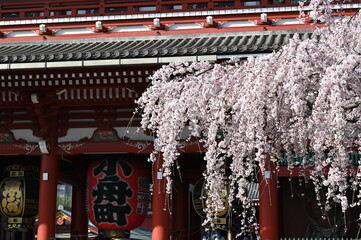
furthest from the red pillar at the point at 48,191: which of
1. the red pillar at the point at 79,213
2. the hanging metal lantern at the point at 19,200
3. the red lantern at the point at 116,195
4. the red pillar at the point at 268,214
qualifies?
the red pillar at the point at 268,214

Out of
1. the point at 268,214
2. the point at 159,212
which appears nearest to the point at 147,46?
the point at 159,212

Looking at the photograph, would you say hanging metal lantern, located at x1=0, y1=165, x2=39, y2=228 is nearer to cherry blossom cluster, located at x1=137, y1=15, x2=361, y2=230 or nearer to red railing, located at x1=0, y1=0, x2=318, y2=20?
red railing, located at x1=0, y1=0, x2=318, y2=20

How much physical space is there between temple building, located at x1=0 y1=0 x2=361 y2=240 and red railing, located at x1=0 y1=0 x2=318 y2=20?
0.02m

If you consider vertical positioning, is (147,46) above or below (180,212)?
above

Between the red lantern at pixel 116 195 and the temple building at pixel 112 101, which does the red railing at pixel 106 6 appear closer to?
the temple building at pixel 112 101

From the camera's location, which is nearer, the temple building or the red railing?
the temple building

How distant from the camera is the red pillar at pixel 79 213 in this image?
14.3 metres

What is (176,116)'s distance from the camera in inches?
253

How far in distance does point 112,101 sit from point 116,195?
1.76 m

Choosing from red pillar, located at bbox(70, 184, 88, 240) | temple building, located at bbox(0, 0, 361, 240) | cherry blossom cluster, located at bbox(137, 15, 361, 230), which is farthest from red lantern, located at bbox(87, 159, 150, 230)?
cherry blossom cluster, located at bbox(137, 15, 361, 230)

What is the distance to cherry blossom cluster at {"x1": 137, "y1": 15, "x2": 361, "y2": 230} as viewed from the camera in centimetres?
559

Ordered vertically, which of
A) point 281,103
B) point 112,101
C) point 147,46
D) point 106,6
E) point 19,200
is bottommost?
point 19,200

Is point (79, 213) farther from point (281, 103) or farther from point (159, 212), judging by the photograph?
point (281, 103)

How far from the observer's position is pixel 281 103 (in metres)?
6.05
